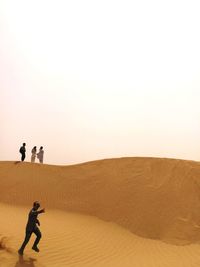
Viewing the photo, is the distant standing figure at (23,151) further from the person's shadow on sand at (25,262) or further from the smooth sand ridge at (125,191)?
the person's shadow on sand at (25,262)

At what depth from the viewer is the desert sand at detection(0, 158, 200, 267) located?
11.9 metres

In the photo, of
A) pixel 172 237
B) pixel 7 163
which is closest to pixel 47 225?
pixel 172 237

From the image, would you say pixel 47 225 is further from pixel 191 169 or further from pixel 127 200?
pixel 191 169

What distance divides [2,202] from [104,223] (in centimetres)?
787

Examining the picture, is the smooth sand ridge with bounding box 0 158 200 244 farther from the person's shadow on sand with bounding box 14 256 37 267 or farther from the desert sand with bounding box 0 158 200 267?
the person's shadow on sand with bounding box 14 256 37 267

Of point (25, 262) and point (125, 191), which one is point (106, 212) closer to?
point (125, 191)

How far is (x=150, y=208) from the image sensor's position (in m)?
16.8

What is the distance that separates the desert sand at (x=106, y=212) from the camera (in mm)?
11898

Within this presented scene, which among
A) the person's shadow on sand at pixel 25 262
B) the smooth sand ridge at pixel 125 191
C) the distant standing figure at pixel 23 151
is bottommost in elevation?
the person's shadow on sand at pixel 25 262

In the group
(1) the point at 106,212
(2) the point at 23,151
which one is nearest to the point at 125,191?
(1) the point at 106,212

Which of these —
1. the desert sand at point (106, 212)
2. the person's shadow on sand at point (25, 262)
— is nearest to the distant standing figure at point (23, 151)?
the desert sand at point (106, 212)

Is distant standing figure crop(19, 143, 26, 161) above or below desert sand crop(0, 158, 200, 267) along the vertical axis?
above

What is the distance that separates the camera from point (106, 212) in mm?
18062

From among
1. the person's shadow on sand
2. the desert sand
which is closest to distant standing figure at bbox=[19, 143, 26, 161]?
the desert sand
